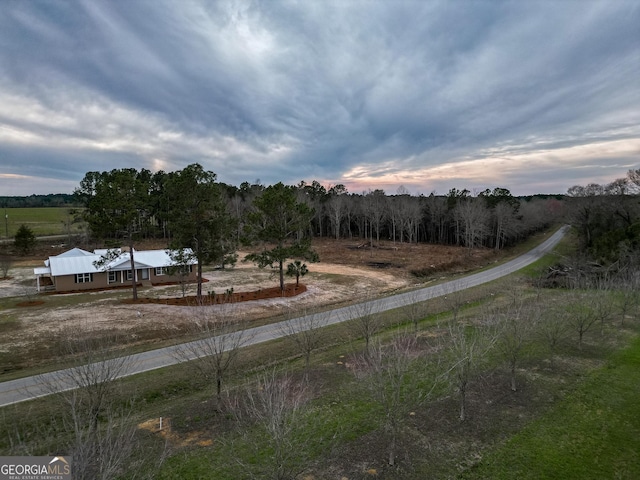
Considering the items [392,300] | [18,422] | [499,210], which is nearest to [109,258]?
[18,422]

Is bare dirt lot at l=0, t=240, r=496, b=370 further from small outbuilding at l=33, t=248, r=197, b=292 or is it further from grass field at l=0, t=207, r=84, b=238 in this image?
grass field at l=0, t=207, r=84, b=238

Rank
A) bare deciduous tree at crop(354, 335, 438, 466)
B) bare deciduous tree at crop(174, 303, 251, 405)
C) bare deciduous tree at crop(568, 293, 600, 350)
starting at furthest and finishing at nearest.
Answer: bare deciduous tree at crop(568, 293, 600, 350)
bare deciduous tree at crop(174, 303, 251, 405)
bare deciduous tree at crop(354, 335, 438, 466)

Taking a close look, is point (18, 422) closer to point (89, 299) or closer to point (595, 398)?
point (595, 398)

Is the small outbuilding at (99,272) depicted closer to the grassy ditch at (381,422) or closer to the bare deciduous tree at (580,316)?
the grassy ditch at (381,422)

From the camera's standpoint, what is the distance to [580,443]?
35.1 feet

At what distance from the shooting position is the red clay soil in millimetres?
29761

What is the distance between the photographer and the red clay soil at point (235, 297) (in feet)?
97.6

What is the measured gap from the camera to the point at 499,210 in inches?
2549

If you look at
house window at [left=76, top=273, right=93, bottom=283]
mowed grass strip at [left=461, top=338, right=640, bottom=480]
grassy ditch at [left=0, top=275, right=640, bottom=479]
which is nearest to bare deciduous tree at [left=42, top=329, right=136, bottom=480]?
grassy ditch at [left=0, top=275, right=640, bottom=479]

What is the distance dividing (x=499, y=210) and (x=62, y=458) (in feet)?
232

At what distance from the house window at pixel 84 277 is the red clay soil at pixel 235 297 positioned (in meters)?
10.4

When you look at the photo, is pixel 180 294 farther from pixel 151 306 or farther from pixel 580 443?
pixel 580 443

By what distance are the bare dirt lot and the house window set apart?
12.7 ft

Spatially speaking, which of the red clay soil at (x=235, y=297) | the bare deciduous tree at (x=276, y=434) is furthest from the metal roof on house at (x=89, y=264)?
the bare deciduous tree at (x=276, y=434)
